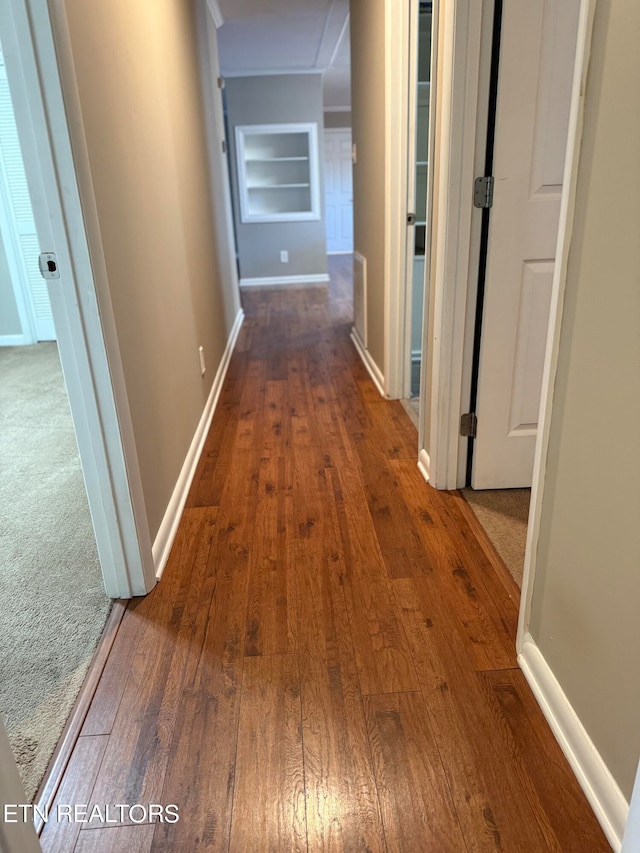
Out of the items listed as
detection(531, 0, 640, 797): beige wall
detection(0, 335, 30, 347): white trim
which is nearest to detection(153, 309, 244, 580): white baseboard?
detection(531, 0, 640, 797): beige wall

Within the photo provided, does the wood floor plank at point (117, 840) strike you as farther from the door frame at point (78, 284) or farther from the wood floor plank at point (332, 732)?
the door frame at point (78, 284)

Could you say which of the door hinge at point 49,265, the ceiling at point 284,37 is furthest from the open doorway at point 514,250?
the ceiling at point 284,37

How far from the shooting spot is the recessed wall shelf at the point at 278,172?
6.77 m

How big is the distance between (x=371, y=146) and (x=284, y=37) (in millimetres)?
2457

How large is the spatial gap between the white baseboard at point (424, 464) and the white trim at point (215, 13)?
11.3 ft

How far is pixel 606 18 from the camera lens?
3.26 ft

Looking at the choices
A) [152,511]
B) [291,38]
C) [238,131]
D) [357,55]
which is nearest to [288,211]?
[238,131]

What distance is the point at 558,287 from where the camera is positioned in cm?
119

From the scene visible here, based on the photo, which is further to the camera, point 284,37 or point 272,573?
point 284,37

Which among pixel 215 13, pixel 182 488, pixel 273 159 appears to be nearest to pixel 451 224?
pixel 182 488

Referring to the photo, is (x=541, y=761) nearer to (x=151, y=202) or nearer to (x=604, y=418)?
(x=604, y=418)

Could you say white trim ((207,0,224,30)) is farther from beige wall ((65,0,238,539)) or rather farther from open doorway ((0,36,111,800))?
open doorway ((0,36,111,800))

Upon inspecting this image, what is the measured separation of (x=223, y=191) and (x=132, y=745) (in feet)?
13.4

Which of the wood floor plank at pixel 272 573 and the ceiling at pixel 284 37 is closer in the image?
the wood floor plank at pixel 272 573
